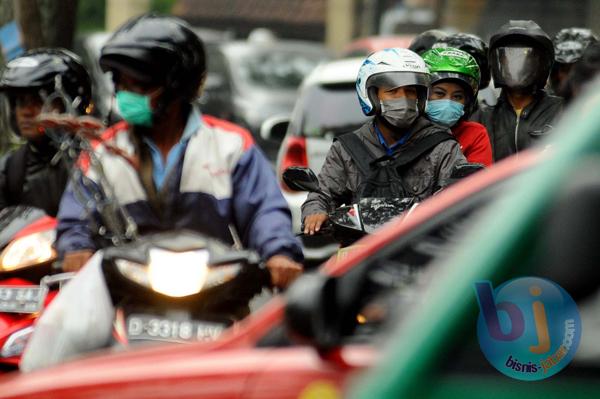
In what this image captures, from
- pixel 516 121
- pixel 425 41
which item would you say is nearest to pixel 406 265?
pixel 516 121

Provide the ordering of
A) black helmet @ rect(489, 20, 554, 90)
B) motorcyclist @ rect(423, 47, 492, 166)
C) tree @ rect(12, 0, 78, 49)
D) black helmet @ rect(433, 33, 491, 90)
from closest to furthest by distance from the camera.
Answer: motorcyclist @ rect(423, 47, 492, 166)
black helmet @ rect(489, 20, 554, 90)
black helmet @ rect(433, 33, 491, 90)
tree @ rect(12, 0, 78, 49)

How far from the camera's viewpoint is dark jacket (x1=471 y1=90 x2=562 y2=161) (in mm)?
7789

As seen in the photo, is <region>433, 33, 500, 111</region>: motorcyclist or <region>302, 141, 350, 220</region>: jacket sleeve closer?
<region>302, 141, 350, 220</region>: jacket sleeve

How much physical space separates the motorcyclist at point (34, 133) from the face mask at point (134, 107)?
127 centimetres

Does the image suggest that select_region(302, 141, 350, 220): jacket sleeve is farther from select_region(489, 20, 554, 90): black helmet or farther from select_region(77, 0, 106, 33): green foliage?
select_region(77, 0, 106, 33): green foliage

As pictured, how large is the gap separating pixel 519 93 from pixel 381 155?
170 centimetres

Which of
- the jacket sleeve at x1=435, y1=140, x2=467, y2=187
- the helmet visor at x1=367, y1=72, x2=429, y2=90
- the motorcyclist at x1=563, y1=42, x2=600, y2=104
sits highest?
the motorcyclist at x1=563, y1=42, x2=600, y2=104

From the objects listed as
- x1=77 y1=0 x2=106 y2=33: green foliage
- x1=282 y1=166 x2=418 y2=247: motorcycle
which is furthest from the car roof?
x1=77 y1=0 x2=106 y2=33: green foliage

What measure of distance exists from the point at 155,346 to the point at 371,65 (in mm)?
2428

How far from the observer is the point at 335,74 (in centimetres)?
1103

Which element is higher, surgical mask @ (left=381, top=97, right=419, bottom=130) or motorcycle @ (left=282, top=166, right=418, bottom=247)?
surgical mask @ (left=381, top=97, right=419, bottom=130)

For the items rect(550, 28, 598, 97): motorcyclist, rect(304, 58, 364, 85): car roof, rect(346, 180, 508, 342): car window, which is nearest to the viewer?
rect(346, 180, 508, 342): car window

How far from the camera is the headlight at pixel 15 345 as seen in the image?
5820 millimetres

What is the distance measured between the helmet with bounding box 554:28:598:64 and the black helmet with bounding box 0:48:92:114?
354 cm
